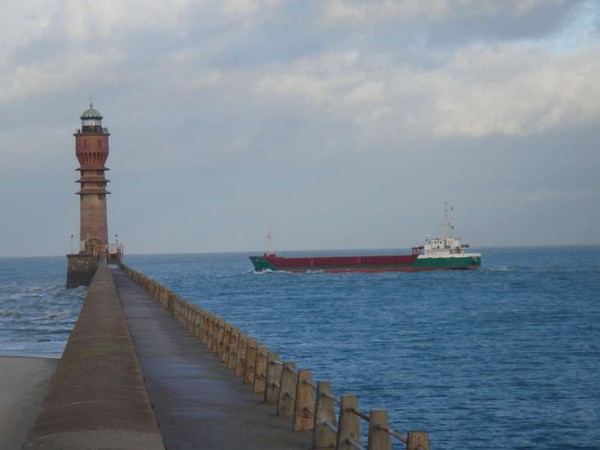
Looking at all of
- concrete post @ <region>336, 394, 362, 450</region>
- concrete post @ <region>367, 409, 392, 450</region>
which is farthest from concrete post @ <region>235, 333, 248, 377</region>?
concrete post @ <region>367, 409, 392, 450</region>

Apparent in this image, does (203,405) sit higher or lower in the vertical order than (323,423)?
lower

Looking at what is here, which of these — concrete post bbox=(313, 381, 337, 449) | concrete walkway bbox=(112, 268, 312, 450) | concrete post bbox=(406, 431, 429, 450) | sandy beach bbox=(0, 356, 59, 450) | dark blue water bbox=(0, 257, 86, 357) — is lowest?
dark blue water bbox=(0, 257, 86, 357)

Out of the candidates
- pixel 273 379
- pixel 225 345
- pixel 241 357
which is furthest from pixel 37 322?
pixel 273 379

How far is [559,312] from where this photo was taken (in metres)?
64.2

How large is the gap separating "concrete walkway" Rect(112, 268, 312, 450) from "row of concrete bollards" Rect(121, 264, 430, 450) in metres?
0.19

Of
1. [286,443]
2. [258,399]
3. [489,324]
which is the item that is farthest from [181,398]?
[489,324]

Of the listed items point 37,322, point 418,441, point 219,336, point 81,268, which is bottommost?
point 37,322

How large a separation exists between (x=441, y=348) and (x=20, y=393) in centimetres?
2371

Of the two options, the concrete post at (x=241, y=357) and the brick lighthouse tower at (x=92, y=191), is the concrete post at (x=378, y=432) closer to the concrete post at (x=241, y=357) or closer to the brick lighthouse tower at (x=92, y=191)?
the concrete post at (x=241, y=357)

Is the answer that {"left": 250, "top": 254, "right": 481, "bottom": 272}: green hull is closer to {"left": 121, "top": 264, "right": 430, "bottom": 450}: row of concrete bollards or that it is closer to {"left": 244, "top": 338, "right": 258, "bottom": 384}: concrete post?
{"left": 121, "top": 264, "right": 430, "bottom": 450}: row of concrete bollards

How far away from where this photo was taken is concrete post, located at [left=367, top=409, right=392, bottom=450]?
9.41 metres

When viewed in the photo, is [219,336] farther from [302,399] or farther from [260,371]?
[302,399]

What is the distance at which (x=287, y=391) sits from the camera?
1327 centimetres

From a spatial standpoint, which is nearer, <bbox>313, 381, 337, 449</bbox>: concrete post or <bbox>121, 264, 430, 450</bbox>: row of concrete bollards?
<bbox>121, 264, 430, 450</bbox>: row of concrete bollards
